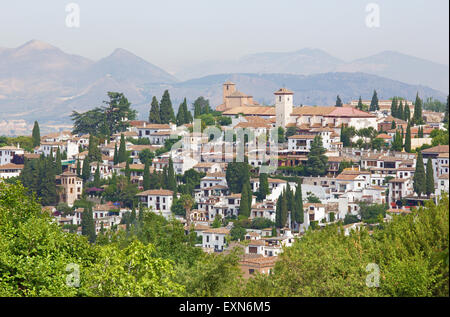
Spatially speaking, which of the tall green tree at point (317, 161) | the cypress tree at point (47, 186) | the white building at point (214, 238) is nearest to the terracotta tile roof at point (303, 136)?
the tall green tree at point (317, 161)

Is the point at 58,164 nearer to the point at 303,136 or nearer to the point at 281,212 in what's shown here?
the point at 303,136

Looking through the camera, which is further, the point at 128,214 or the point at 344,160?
the point at 344,160

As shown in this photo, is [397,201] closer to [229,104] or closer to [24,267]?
[229,104]

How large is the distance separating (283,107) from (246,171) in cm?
1158

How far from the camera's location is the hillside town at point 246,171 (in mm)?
40375

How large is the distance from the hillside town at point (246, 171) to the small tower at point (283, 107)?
0.09m

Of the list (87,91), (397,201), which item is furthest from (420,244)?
(87,91)

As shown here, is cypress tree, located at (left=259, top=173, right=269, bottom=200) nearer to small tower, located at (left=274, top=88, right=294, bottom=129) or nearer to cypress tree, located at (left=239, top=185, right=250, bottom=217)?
cypress tree, located at (left=239, top=185, right=250, bottom=217)

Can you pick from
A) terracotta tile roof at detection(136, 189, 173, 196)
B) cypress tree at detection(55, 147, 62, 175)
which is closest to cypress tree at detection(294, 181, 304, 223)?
terracotta tile roof at detection(136, 189, 173, 196)

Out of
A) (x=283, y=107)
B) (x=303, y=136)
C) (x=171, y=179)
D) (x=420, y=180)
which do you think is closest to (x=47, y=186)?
(x=171, y=179)

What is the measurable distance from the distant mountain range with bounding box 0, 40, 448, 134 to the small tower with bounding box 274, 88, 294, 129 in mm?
21683

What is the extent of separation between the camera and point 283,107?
178 feet

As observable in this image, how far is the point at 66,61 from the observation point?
127312mm
